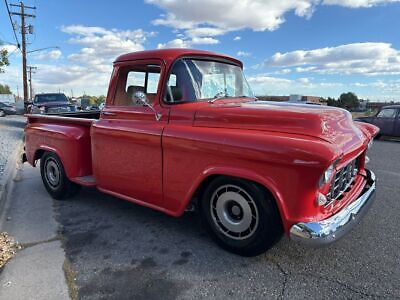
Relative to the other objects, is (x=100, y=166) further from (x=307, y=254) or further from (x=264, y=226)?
(x=307, y=254)

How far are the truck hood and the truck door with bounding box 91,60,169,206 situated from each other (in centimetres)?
55

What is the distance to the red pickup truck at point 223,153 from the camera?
2715 mm

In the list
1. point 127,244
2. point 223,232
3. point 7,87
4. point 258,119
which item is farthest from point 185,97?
point 7,87

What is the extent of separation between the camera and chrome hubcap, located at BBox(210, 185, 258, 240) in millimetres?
3064

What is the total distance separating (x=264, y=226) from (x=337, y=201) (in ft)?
2.56

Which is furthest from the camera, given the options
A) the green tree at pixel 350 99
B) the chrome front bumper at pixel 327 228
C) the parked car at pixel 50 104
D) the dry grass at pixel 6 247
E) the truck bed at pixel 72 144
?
the green tree at pixel 350 99

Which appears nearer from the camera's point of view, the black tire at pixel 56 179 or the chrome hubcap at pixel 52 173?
the black tire at pixel 56 179

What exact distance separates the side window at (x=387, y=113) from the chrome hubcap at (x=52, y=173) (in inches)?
507

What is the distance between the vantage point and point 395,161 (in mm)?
8211

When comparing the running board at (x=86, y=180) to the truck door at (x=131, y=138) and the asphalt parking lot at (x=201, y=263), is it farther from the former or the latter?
the asphalt parking lot at (x=201, y=263)

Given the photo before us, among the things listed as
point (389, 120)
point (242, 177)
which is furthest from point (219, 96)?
point (389, 120)

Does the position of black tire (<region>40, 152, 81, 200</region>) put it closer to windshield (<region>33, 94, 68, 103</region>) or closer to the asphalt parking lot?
the asphalt parking lot

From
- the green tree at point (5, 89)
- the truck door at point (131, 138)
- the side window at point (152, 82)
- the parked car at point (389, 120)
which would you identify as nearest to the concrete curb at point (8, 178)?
the truck door at point (131, 138)

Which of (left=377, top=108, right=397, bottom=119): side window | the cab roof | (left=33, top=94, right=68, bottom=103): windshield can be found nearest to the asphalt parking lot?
the cab roof
